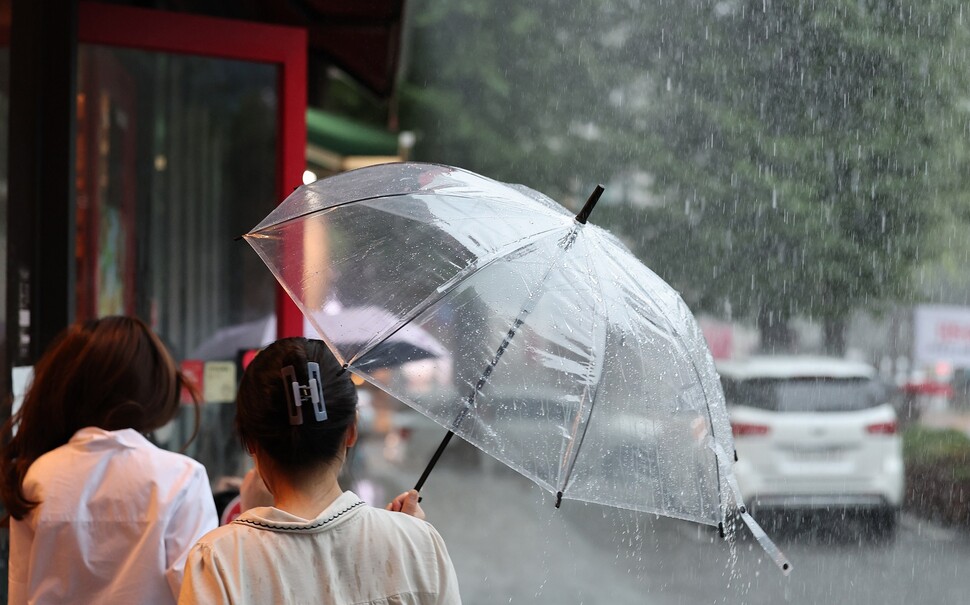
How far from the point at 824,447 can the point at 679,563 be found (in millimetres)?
1275

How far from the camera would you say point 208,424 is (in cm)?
411

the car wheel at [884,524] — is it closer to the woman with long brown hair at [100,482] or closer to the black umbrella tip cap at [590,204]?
the black umbrella tip cap at [590,204]

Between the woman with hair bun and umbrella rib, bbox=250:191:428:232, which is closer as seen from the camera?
the woman with hair bun

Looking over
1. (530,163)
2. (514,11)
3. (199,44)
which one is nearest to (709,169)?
(530,163)

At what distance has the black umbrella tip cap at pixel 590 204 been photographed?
181 cm

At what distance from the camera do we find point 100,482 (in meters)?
2.01

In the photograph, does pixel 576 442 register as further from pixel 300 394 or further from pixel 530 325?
pixel 300 394

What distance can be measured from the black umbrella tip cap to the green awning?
666 centimetres

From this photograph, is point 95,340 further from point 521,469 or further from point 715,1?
point 715,1

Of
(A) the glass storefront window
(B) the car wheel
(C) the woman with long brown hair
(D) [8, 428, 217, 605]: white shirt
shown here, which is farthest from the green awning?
(D) [8, 428, 217, 605]: white shirt

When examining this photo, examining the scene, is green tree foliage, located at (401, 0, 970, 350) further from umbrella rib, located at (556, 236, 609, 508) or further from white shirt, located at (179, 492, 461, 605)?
white shirt, located at (179, 492, 461, 605)

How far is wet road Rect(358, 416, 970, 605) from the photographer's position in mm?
6242

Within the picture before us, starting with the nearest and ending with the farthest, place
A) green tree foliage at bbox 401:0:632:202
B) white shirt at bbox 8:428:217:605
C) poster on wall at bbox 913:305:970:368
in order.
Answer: white shirt at bbox 8:428:217:605 → poster on wall at bbox 913:305:970:368 → green tree foliage at bbox 401:0:632:202

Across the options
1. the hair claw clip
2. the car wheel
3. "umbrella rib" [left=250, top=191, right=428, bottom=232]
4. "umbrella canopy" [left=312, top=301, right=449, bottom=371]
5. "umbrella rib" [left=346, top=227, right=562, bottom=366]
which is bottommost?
the car wheel
